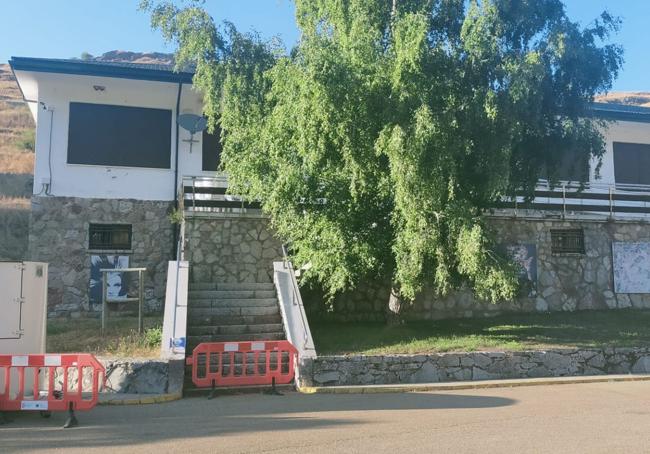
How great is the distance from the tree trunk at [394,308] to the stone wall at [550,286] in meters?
1.06

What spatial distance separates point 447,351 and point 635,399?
334cm

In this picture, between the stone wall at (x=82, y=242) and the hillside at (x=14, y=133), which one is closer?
the stone wall at (x=82, y=242)

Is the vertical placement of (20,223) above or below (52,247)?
above

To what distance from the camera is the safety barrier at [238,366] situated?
10281mm

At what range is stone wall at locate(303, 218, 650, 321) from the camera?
15047 millimetres

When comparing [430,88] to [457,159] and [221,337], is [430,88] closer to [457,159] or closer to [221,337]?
[457,159]

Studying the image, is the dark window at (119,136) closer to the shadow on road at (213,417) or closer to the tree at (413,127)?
the tree at (413,127)

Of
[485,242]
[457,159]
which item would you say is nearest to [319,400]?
[485,242]

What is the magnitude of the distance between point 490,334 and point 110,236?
10.8 meters

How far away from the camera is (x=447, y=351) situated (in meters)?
11.7

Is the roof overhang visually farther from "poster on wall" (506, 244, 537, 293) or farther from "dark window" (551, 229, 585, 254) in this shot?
"poster on wall" (506, 244, 537, 293)

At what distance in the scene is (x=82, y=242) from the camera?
16906mm

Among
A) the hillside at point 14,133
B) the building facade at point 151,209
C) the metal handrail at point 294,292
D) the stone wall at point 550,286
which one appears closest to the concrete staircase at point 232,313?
the metal handrail at point 294,292

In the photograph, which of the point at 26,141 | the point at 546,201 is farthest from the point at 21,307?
the point at 26,141
